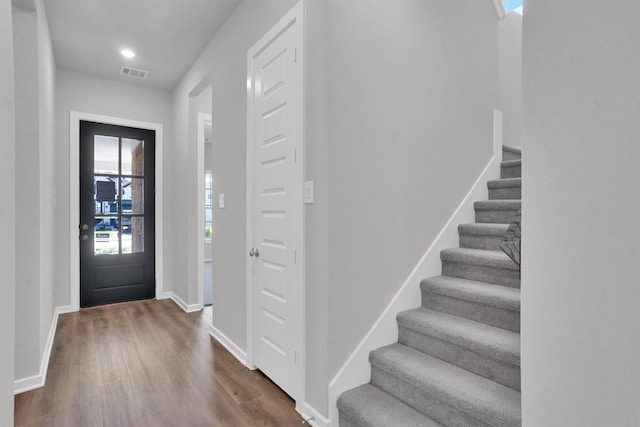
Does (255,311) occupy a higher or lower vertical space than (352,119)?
lower

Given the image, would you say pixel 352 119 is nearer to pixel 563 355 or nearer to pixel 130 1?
pixel 563 355

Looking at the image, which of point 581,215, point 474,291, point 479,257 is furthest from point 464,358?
point 581,215

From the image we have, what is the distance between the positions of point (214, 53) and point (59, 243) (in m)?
2.81

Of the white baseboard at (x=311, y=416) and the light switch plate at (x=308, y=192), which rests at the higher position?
the light switch plate at (x=308, y=192)

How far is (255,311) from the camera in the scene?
7.95 ft

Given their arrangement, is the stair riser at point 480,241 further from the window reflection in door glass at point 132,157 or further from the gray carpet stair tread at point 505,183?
the window reflection in door glass at point 132,157

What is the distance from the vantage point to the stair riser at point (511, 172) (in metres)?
2.70

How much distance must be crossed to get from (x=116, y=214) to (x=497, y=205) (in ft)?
13.9

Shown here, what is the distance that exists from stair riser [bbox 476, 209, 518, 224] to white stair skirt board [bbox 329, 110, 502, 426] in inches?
2.6

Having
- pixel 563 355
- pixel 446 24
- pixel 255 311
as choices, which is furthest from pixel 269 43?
pixel 563 355

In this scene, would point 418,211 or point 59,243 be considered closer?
point 418,211

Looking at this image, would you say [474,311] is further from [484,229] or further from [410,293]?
[484,229]

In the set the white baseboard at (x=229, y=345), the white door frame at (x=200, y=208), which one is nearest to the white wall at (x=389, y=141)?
the white baseboard at (x=229, y=345)

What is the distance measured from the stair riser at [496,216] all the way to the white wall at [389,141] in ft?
0.72
